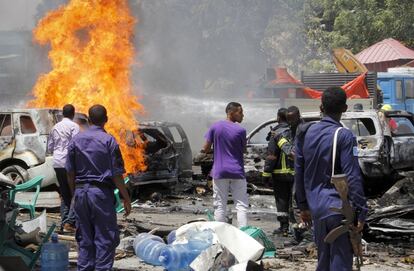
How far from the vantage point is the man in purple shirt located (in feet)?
29.0

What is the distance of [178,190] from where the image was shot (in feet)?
49.8

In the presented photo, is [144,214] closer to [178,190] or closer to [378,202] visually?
[178,190]

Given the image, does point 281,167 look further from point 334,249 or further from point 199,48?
point 199,48

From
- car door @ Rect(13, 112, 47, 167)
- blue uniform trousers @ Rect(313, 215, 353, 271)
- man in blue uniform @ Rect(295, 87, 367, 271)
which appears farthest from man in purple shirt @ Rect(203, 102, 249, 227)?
car door @ Rect(13, 112, 47, 167)

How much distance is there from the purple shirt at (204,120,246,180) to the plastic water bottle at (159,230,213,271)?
183cm

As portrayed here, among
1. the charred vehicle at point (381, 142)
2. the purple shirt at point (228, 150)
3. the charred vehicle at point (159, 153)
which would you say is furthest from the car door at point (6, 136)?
the purple shirt at point (228, 150)

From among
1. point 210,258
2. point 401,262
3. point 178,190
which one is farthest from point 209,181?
point 210,258

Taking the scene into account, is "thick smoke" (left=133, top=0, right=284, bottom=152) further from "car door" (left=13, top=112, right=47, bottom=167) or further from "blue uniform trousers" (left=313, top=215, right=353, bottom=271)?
"blue uniform trousers" (left=313, top=215, right=353, bottom=271)

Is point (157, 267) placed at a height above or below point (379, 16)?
below

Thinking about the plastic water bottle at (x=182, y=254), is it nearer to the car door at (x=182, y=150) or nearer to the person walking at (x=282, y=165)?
the person walking at (x=282, y=165)

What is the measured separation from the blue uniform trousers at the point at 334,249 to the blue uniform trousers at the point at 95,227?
213cm

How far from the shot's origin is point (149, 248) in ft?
23.9

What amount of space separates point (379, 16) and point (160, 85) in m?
11.1

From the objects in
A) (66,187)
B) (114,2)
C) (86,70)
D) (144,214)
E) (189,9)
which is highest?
(189,9)
